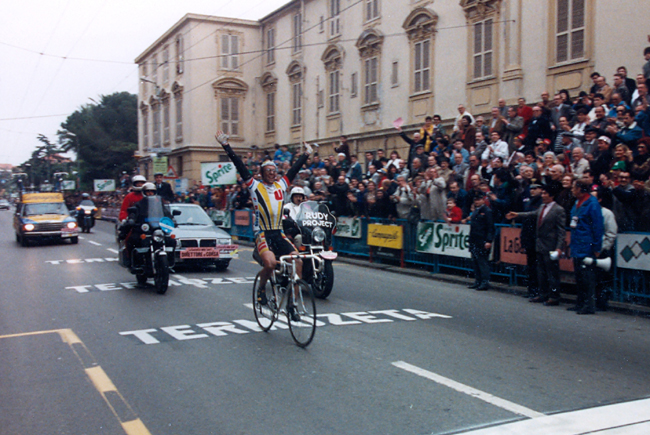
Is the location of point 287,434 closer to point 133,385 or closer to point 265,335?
point 133,385

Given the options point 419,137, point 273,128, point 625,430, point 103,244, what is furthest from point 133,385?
point 273,128

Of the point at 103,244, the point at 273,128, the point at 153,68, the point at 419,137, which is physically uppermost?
the point at 153,68

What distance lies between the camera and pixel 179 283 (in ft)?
40.0

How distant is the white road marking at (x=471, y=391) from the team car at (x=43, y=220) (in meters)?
18.3

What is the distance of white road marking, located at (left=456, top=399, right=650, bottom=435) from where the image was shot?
4367 millimetres

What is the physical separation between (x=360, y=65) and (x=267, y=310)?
20861 millimetres

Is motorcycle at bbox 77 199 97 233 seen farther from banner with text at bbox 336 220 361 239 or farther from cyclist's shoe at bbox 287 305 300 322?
cyclist's shoe at bbox 287 305 300 322

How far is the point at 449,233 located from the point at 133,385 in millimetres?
8855

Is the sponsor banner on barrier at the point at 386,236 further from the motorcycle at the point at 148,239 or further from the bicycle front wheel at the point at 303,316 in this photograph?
the bicycle front wheel at the point at 303,316

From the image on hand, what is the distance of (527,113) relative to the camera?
570 inches

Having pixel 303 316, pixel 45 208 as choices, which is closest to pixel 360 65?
pixel 45 208

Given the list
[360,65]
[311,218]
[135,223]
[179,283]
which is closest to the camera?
[311,218]

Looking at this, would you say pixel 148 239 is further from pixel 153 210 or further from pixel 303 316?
pixel 303 316

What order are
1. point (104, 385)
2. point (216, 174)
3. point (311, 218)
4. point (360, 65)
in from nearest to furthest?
point (104, 385), point (311, 218), point (360, 65), point (216, 174)
